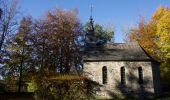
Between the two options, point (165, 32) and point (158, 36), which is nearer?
point (165, 32)

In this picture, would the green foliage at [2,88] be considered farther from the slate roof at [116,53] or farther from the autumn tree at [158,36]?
the autumn tree at [158,36]

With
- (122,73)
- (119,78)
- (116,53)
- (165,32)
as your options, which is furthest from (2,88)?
(165,32)

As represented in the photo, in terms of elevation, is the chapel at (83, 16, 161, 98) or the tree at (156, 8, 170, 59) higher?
the tree at (156, 8, 170, 59)

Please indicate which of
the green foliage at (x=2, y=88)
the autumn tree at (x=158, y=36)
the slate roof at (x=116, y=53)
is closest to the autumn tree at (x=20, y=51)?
the green foliage at (x=2, y=88)

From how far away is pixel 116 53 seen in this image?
125 feet

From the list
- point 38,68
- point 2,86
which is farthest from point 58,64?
point 2,86

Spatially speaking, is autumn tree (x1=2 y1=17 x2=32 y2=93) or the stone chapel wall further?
autumn tree (x1=2 y1=17 x2=32 y2=93)

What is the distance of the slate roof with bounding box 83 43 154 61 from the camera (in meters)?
37.2

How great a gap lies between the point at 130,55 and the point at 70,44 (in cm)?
1018

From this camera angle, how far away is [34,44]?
4009 centimetres

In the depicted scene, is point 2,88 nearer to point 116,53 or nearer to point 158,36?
point 116,53

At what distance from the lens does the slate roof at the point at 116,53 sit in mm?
37219

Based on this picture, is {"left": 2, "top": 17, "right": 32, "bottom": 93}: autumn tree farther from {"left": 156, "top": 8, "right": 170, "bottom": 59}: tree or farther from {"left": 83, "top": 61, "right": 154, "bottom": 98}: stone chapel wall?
{"left": 156, "top": 8, "right": 170, "bottom": 59}: tree

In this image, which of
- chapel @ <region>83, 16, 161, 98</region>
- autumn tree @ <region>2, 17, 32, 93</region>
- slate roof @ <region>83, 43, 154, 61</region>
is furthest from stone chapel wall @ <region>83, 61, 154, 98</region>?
autumn tree @ <region>2, 17, 32, 93</region>
